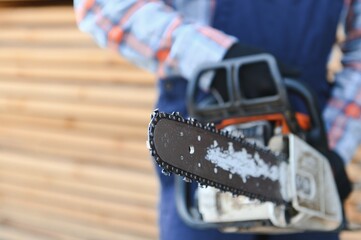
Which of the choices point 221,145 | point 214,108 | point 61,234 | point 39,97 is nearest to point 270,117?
point 214,108

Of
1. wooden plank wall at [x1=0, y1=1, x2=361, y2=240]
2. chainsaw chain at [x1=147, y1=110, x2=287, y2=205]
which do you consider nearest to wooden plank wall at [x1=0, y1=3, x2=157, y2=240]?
wooden plank wall at [x1=0, y1=1, x2=361, y2=240]

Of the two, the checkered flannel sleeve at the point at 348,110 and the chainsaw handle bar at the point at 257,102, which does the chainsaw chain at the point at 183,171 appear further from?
the checkered flannel sleeve at the point at 348,110

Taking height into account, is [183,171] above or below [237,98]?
below

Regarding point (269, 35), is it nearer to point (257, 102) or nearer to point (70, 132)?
point (257, 102)

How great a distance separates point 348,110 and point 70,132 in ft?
5.89

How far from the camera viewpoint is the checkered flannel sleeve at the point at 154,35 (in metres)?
1.20

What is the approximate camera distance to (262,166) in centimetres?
107

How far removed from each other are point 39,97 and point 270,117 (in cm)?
201

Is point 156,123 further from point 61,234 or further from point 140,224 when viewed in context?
point 61,234

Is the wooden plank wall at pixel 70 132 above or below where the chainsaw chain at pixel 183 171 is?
above

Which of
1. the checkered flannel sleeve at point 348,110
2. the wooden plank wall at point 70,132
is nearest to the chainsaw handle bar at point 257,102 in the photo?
the checkered flannel sleeve at point 348,110

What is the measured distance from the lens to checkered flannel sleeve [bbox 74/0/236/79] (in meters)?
1.20

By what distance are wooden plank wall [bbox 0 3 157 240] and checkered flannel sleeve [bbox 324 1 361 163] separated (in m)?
1.28

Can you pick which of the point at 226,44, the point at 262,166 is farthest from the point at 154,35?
the point at 262,166
